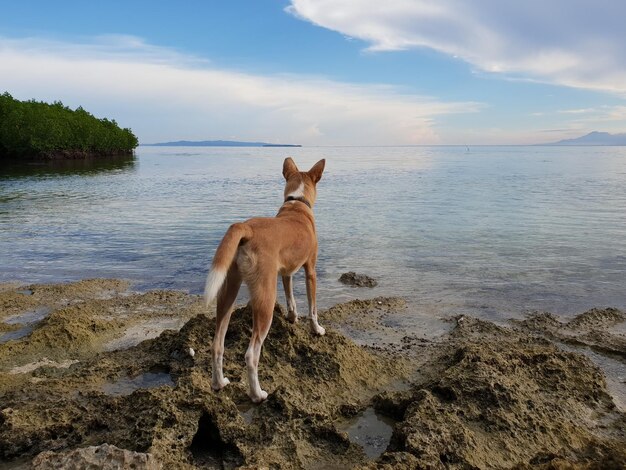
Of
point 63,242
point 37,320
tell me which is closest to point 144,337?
point 37,320

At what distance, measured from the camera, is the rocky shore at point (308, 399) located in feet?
11.3

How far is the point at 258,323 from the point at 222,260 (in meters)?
0.72

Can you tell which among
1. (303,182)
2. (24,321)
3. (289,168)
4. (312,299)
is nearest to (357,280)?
(289,168)

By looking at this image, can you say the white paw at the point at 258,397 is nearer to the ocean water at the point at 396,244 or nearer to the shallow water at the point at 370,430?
the shallow water at the point at 370,430

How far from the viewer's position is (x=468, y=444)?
11.6 feet

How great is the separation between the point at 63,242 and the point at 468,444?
13670 millimetres

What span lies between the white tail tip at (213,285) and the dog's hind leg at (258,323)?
17.3 inches

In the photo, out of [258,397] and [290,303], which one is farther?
[290,303]

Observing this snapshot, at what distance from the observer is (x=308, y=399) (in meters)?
4.32

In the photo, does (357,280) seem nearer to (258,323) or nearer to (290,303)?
(290,303)

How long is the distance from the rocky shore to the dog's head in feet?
4.70

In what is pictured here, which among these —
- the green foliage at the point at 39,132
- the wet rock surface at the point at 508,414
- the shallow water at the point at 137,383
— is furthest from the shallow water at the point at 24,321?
the green foliage at the point at 39,132

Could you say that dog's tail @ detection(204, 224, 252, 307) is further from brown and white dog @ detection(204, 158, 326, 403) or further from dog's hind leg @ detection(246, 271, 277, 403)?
dog's hind leg @ detection(246, 271, 277, 403)

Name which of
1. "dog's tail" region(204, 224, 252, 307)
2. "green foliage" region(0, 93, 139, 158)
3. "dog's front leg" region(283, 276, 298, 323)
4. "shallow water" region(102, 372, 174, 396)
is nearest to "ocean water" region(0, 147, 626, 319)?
"dog's front leg" region(283, 276, 298, 323)
